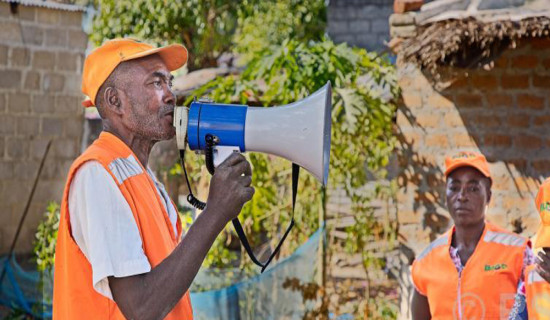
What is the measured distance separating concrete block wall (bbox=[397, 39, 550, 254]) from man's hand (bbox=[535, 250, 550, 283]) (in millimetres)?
2135

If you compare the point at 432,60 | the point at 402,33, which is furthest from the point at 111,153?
the point at 402,33

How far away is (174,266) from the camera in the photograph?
1757mm

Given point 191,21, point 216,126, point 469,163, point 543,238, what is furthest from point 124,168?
point 191,21

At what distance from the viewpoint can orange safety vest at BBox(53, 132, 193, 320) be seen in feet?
5.86

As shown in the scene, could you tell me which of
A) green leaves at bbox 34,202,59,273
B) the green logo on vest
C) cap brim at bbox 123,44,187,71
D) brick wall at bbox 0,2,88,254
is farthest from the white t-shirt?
brick wall at bbox 0,2,88,254

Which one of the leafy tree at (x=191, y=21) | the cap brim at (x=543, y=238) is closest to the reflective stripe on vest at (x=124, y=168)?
the cap brim at (x=543, y=238)

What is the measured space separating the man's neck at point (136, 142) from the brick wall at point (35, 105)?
6.91 metres

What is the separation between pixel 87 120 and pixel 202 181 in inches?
172

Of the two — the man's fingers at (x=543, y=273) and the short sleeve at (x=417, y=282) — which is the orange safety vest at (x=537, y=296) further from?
the short sleeve at (x=417, y=282)

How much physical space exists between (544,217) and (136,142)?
152 centimetres

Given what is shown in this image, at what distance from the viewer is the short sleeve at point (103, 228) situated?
1.72m

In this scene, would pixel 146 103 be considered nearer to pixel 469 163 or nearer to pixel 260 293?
pixel 469 163

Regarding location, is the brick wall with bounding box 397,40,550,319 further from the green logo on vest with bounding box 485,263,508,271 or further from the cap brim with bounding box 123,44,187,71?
the cap brim with bounding box 123,44,187,71

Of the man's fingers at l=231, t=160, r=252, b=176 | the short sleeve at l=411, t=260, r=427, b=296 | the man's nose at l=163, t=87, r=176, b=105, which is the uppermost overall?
the man's nose at l=163, t=87, r=176, b=105
